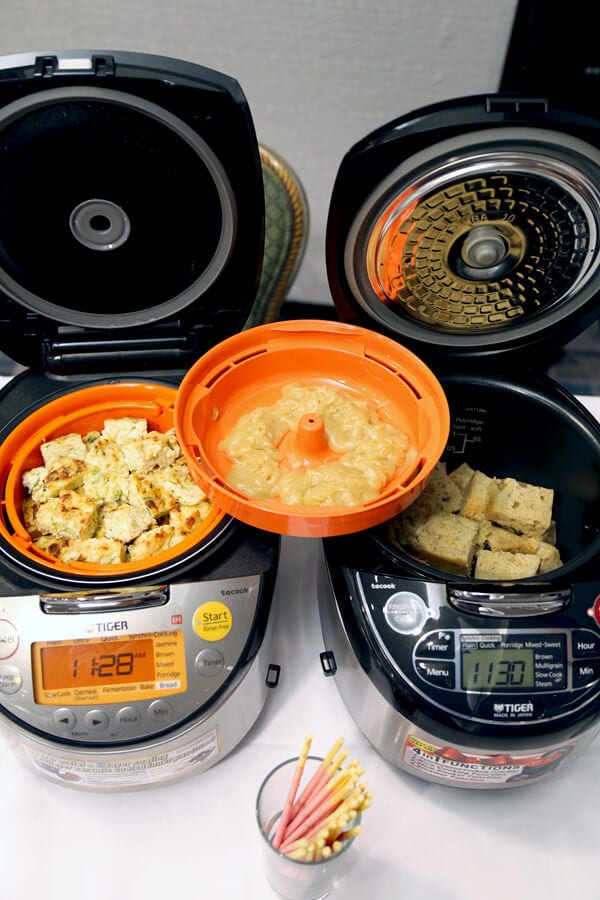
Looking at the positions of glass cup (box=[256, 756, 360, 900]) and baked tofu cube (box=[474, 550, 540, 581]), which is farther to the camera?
baked tofu cube (box=[474, 550, 540, 581])

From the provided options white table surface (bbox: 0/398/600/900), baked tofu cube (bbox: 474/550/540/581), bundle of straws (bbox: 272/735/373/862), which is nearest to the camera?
bundle of straws (bbox: 272/735/373/862)

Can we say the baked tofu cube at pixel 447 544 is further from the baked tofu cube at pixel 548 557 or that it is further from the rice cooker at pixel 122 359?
the rice cooker at pixel 122 359

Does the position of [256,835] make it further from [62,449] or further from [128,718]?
[62,449]

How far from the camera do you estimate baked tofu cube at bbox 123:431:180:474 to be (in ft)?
3.39

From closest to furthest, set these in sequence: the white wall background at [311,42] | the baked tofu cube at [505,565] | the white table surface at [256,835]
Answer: the white table surface at [256,835]
the baked tofu cube at [505,565]
the white wall background at [311,42]

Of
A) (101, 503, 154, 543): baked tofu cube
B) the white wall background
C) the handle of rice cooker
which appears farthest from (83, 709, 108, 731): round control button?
the white wall background

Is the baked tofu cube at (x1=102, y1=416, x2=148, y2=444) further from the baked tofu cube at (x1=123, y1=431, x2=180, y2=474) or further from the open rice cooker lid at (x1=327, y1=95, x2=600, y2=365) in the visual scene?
the open rice cooker lid at (x1=327, y1=95, x2=600, y2=365)

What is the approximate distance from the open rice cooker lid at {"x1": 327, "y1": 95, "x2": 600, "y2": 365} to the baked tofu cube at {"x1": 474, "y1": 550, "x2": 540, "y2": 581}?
0.31m

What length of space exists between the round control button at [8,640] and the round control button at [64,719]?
0.09 metres

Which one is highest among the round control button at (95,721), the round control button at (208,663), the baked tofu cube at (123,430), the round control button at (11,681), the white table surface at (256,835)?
the baked tofu cube at (123,430)

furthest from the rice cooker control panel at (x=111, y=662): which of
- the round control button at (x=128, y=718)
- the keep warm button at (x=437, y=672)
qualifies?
the keep warm button at (x=437, y=672)

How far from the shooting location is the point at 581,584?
87 centimetres

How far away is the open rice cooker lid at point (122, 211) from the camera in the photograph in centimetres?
87

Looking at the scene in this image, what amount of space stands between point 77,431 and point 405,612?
59 centimetres
